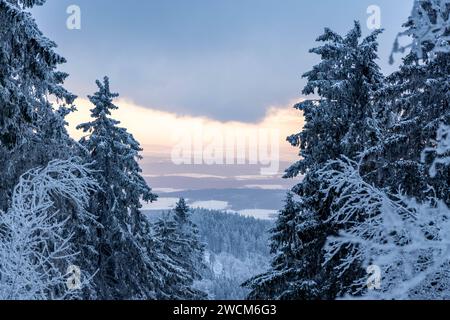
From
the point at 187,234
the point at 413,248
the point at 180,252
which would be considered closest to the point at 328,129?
the point at 413,248

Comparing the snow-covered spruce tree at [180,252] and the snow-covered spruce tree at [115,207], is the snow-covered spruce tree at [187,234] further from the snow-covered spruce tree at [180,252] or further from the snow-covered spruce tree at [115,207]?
the snow-covered spruce tree at [115,207]

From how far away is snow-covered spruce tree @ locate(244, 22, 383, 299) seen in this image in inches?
523

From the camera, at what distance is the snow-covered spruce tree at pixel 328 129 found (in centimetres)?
1327

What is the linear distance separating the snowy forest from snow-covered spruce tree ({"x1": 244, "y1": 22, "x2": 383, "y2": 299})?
0.04 m

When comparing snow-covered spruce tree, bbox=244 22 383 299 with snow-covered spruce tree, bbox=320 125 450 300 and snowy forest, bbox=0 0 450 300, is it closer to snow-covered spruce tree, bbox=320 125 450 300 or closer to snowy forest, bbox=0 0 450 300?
snowy forest, bbox=0 0 450 300

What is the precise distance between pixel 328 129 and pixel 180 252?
18204 mm

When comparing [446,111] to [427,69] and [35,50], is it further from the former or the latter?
[35,50]

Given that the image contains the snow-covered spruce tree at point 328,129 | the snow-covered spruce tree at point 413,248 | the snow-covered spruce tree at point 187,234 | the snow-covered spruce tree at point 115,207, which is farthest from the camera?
the snow-covered spruce tree at point 187,234

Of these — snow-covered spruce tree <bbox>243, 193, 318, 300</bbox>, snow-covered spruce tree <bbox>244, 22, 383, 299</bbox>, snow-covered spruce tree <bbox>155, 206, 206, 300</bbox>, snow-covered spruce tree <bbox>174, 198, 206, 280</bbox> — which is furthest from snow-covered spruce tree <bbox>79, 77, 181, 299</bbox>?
snow-covered spruce tree <bbox>174, 198, 206, 280</bbox>

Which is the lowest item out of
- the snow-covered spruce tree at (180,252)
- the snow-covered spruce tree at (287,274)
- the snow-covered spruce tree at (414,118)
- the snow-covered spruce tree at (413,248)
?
the snow-covered spruce tree at (180,252)

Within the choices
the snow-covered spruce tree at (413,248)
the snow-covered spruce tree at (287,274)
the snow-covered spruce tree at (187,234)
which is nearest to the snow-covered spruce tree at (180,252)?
the snow-covered spruce tree at (187,234)

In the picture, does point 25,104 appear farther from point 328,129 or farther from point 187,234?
Answer: point 187,234

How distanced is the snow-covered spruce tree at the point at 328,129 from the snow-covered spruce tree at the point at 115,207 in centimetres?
620
